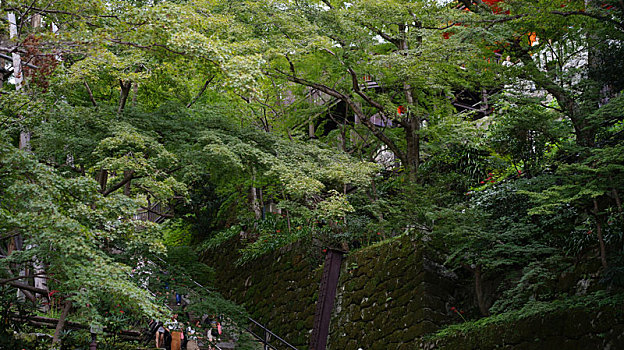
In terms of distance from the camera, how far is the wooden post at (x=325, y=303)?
27.5ft

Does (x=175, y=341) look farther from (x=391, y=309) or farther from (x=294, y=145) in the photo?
(x=294, y=145)

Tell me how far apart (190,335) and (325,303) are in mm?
2494

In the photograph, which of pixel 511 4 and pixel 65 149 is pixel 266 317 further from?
pixel 511 4

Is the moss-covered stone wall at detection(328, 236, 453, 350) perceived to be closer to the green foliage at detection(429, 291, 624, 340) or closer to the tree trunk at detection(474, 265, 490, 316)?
the green foliage at detection(429, 291, 624, 340)

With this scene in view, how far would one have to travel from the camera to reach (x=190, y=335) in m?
9.29

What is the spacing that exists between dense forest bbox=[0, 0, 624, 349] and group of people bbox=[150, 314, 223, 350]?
0.40 metres

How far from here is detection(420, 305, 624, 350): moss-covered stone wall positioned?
6199mm

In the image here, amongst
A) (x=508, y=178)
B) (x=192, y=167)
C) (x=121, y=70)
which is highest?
(x=121, y=70)

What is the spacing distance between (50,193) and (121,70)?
178 inches

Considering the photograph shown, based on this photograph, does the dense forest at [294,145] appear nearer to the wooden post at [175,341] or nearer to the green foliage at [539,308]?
the green foliage at [539,308]

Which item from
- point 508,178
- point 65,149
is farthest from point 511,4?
point 65,149

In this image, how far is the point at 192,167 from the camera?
10.6m

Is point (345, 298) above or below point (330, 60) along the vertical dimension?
below

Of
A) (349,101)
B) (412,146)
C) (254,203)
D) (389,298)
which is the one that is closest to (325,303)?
(389,298)
